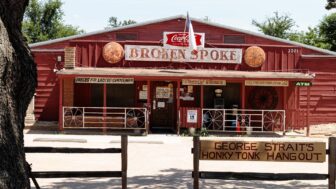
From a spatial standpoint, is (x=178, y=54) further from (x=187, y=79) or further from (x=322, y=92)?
(x=322, y=92)

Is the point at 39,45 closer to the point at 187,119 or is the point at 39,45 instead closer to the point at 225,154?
the point at 187,119

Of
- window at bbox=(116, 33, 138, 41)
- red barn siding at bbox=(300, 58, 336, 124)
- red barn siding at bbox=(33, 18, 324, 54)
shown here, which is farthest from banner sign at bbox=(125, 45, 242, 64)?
red barn siding at bbox=(300, 58, 336, 124)

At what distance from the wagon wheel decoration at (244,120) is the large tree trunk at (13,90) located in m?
16.1

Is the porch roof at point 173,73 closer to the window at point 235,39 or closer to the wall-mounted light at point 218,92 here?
the wall-mounted light at point 218,92

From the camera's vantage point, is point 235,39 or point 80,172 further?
point 235,39

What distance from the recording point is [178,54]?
76.6 feet

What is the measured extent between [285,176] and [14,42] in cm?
426

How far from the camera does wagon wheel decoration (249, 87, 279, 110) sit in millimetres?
23688

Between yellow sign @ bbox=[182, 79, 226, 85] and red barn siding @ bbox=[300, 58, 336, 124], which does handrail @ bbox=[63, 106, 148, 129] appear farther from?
red barn siding @ bbox=[300, 58, 336, 124]

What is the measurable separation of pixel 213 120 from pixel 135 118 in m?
3.18

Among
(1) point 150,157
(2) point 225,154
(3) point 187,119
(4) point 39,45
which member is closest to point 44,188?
(2) point 225,154

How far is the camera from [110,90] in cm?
2331

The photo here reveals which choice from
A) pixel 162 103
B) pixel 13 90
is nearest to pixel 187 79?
pixel 162 103

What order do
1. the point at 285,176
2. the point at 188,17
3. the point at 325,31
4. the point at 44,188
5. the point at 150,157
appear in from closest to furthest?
the point at 285,176 < the point at 44,188 < the point at 150,157 < the point at 188,17 < the point at 325,31
